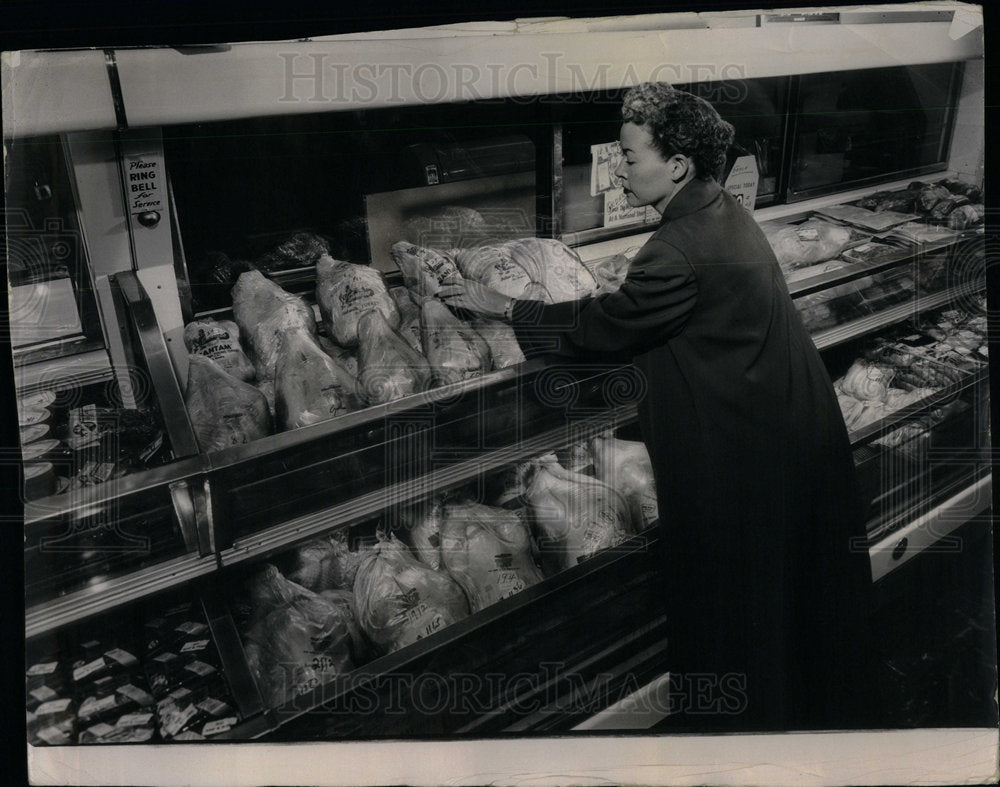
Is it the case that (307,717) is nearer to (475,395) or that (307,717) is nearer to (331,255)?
(475,395)

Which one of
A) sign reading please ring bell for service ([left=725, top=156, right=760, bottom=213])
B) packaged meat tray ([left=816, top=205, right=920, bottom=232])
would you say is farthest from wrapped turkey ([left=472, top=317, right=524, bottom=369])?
packaged meat tray ([left=816, top=205, right=920, bottom=232])

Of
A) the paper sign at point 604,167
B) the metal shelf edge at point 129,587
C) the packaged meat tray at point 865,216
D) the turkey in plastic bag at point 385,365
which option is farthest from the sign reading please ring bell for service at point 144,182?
the packaged meat tray at point 865,216

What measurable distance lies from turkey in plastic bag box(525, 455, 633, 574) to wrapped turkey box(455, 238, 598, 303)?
437 mm

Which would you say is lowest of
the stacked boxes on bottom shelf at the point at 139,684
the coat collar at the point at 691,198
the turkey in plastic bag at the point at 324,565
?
the stacked boxes on bottom shelf at the point at 139,684

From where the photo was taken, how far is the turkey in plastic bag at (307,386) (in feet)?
5.55

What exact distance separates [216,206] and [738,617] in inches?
56.8

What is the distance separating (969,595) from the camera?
1.95m

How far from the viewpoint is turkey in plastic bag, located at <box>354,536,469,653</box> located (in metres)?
1.74

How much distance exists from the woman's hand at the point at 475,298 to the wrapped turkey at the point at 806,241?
0.68 m

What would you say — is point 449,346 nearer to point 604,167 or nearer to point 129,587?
point 604,167

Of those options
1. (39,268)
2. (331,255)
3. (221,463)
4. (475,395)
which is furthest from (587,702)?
(39,268)

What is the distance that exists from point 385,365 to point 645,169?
0.67m

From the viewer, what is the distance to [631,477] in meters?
1.96

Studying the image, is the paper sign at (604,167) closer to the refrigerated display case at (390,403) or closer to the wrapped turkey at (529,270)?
the refrigerated display case at (390,403)
